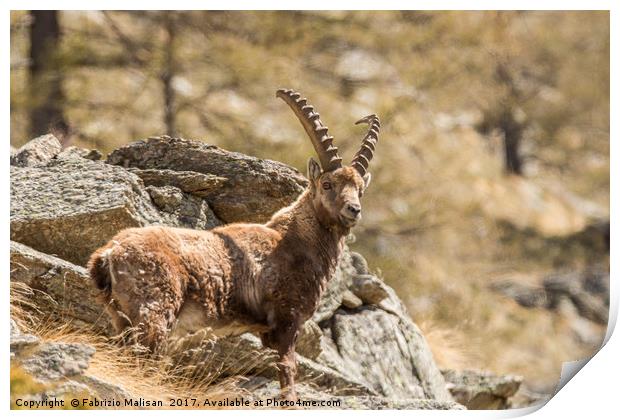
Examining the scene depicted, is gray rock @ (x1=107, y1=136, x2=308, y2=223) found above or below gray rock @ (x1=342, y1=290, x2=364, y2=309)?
above

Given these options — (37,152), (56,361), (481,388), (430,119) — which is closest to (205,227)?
(37,152)

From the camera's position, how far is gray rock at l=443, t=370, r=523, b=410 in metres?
13.6

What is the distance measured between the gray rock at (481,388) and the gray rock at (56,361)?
6362mm

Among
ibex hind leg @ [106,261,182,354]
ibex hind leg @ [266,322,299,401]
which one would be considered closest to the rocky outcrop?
ibex hind leg @ [266,322,299,401]

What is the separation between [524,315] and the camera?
94.5ft

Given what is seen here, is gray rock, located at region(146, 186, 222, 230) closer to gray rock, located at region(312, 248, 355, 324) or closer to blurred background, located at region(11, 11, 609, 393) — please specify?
gray rock, located at region(312, 248, 355, 324)

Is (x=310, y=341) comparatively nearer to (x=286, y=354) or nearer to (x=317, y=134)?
(x=286, y=354)

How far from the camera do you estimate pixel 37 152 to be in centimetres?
1218

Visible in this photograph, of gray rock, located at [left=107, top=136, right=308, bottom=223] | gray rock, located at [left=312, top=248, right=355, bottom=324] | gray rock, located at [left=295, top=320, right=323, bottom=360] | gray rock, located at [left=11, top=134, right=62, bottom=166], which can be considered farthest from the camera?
gray rock, located at [left=312, top=248, right=355, bottom=324]

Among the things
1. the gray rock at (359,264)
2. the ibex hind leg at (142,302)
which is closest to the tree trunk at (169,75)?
the gray rock at (359,264)

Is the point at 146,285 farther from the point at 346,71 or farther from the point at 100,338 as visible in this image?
the point at 346,71

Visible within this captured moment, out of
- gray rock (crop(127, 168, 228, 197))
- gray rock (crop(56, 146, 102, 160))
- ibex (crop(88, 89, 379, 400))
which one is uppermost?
gray rock (crop(56, 146, 102, 160))

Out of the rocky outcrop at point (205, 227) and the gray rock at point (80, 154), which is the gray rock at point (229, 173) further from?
the gray rock at point (80, 154)

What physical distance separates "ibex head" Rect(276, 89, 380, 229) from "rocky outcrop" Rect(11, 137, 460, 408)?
1.17 m
